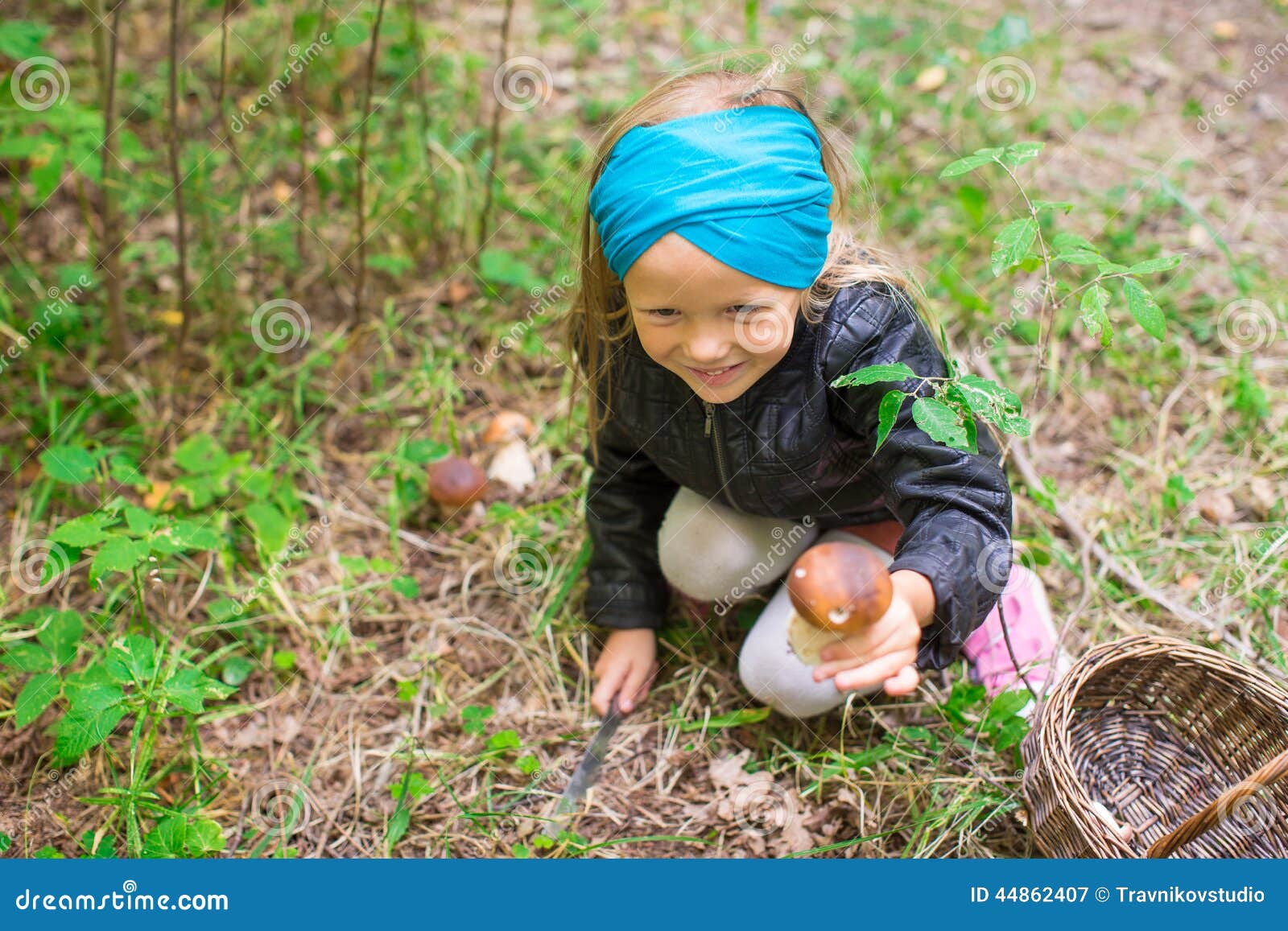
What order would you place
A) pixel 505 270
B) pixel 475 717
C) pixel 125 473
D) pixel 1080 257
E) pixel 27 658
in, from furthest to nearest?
1. pixel 505 270
2. pixel 125 473
3. pixel 475 717
4. pixel 27 658
5. pixel 1080 257

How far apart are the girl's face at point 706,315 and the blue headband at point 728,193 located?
2cm

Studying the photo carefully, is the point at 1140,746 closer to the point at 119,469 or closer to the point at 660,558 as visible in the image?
the point at 660,558

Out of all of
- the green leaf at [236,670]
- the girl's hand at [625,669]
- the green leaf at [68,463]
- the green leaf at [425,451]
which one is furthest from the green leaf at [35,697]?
the girl's hand at [625,669]

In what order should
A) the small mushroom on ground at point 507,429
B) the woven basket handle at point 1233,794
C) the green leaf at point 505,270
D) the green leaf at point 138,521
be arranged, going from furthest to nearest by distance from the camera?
the green leaf at point 505,270 → the small mushroom on ground at point 507,429 → the green leaf at point 138,521 → the woven basket handle at point 1233,794

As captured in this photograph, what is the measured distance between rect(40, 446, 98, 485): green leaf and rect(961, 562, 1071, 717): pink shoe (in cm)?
205

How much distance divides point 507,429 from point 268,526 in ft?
2.16

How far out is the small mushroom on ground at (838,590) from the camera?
1676 mm

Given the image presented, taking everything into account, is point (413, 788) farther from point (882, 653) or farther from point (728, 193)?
point (728, 193)

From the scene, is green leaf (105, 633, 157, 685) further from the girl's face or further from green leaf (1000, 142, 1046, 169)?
green leaf (1000, 142, 1046, 169)

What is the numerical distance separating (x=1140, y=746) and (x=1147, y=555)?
0.56 metres

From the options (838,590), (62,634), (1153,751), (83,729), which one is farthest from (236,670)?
(1153,751)

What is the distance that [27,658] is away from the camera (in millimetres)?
2146

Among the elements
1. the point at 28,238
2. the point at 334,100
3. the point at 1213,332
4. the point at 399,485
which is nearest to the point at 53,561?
the point at 399,485

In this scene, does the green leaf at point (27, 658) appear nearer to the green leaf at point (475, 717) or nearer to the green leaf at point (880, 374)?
the green leaf at point (475, 717)
